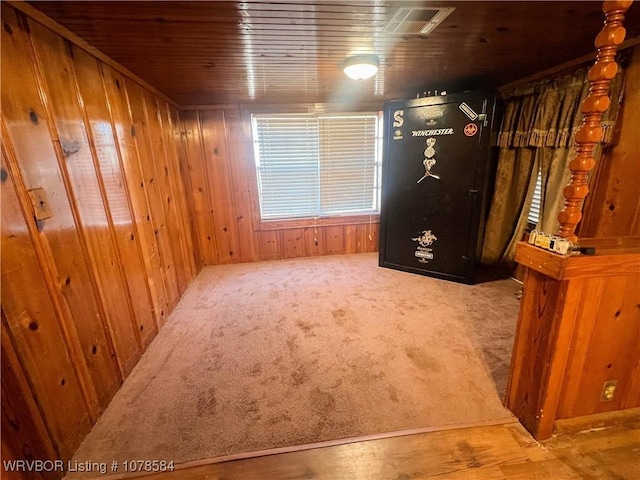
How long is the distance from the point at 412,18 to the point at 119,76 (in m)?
1.92

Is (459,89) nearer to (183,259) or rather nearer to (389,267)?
(389,267)

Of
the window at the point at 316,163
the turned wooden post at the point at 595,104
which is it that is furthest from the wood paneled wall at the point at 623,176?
the window at the point at 316,163

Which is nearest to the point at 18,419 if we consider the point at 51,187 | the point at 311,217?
the point at 51,187

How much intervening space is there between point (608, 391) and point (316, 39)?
2.37 m

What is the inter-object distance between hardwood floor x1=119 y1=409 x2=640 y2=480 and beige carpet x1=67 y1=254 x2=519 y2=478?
0.25ft

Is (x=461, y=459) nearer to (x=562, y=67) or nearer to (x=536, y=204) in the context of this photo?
(x=536, y=204)

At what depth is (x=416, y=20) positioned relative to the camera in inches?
57.5

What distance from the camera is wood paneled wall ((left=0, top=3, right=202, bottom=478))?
1.09 meters

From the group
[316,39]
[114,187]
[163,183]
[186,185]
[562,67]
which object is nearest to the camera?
[316,39]

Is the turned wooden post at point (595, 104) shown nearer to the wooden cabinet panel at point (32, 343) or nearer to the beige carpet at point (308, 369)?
the beige carpet at point (308, 369)

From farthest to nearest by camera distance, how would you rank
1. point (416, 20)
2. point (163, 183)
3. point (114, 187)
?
1. point (163, 183)
2. point (114, 187)
3. point (416, 20)

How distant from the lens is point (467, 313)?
239cm

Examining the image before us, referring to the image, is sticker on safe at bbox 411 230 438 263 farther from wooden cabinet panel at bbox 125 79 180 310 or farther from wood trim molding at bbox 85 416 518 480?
wooden cabinet panel at bbox 125 79 180 310

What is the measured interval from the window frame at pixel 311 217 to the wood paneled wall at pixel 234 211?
16mm
